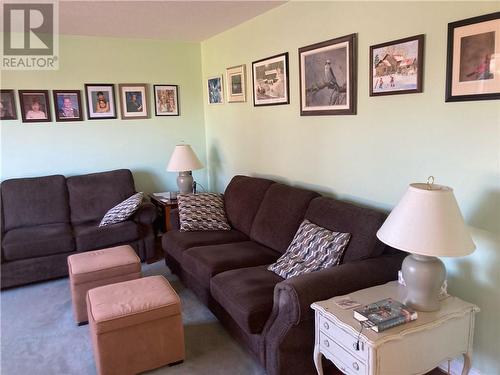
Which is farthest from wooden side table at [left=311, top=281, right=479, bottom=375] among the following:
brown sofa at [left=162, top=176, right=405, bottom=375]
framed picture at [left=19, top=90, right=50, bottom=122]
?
framed picture at [left=19, top=90, right=50, bottom=122]

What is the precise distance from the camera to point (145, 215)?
13.0ft

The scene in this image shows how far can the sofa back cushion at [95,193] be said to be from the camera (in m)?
4.12

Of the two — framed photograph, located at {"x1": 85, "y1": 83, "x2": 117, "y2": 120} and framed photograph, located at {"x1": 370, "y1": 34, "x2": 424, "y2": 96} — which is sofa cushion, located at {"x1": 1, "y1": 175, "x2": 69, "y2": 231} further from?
framed photograph, located at {"x1": 370, "y1": 34, "x2": 424, "y2": 96}

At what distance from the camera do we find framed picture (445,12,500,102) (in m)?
1.84

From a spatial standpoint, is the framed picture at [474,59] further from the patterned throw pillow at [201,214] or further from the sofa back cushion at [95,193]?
the sofa back cushion at [95,193]

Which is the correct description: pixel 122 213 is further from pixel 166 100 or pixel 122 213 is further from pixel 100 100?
pixel 166 100

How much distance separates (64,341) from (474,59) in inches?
115

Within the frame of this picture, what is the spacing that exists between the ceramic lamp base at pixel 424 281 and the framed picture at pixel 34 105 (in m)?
3.88

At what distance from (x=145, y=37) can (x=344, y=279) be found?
11.8ft

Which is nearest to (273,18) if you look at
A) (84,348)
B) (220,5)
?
(220,5)

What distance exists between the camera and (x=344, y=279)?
2.08m

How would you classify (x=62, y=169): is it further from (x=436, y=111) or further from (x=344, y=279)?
(x=436, y=111)

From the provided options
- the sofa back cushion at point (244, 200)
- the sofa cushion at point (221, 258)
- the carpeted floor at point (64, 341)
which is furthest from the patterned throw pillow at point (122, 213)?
the sofa cushion at point (221, 258)

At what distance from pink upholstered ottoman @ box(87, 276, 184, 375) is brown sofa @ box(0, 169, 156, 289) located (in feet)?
4.50
